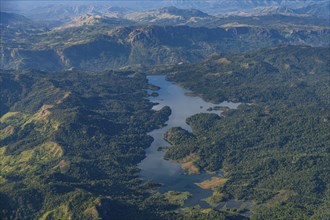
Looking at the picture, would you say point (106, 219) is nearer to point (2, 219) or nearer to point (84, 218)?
point (84, 218)

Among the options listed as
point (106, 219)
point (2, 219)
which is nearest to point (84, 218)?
point (106, 219)
